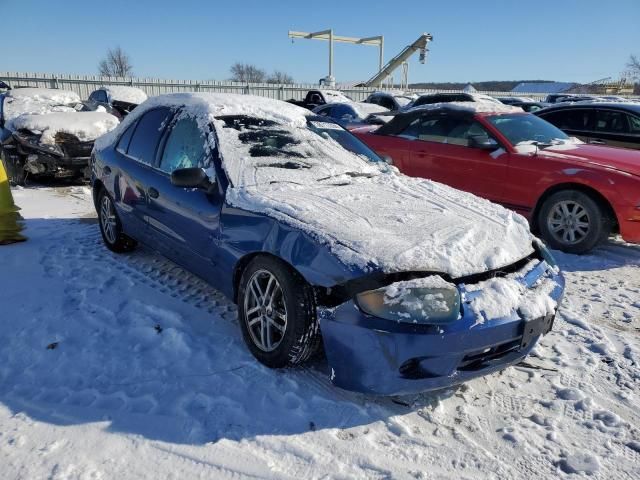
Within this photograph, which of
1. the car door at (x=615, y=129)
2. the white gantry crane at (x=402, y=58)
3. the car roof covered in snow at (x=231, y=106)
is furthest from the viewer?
the white gantry crane at (x=402, y=58)

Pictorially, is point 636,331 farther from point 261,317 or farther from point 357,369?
point 261,317

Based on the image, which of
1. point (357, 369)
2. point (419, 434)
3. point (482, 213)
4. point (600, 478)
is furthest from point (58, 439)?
point (482, 213)

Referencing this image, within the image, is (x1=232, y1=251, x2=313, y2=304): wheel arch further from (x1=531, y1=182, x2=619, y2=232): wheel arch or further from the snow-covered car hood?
(x1=531, y1=182, x2=619, y2=232): wheel arch

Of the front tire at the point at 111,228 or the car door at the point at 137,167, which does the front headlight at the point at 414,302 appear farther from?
the front tire at the point at 111,228

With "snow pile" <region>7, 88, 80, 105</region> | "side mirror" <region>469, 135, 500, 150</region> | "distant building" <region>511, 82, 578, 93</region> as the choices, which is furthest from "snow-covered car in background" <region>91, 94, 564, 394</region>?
"distant building" <region>511, 82, 578, 93</region>

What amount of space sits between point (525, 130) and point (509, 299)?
14.1 ft

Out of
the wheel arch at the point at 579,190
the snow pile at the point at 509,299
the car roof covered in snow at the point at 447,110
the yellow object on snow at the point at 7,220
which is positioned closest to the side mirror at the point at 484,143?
the car roof covered in snow at the point at 447,110

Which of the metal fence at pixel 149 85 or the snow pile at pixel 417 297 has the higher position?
the metal fence at pixel 149 85

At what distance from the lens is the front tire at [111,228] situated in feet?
15.1

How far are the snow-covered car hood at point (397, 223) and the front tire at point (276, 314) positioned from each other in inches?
11.3

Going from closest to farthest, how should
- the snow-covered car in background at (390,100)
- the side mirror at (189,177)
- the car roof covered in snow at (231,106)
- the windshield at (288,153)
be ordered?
the side mirror at (189,177), the windshield at (288,153), the car roof covered in snow at (231,106), the snow-covered car in background at (390,100)

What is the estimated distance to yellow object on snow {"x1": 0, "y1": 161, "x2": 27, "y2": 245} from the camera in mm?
4988

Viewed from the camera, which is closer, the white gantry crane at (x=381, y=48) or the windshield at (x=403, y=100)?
the windshield at (x=403, y=100)

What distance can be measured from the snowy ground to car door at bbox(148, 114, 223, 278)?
0.42 metres
